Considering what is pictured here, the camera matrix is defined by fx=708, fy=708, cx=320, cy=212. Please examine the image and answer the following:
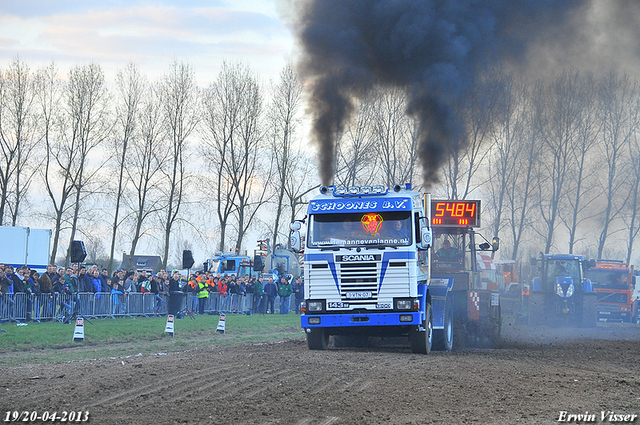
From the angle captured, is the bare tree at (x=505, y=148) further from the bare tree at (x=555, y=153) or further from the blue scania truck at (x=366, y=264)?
the blue scania truck at (x=366, y=264)

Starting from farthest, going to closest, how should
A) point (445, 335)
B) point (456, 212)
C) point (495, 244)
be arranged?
1. point (456, 212)
2. point (495, 244)
3. point (445, 335)

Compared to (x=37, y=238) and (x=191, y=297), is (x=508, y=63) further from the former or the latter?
(x=37, y=238)

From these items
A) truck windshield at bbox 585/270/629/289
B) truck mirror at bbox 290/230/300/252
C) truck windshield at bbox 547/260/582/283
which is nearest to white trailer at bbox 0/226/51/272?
truck mirror at bbox 290/230/300/252

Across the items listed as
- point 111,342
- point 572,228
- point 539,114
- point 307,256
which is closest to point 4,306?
point 111,342

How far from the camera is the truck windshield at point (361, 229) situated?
1527 centimetres

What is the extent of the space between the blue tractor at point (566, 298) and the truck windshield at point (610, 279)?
240 inches

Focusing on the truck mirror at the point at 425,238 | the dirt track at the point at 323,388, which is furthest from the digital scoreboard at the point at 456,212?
the dirt track at the point at 323,388

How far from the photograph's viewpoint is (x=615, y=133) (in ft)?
155

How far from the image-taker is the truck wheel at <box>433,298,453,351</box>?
17.2 meters

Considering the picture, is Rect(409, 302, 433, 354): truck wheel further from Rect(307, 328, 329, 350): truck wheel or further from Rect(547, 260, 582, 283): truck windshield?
Rect(547, 260, 582, 283): truck windshield

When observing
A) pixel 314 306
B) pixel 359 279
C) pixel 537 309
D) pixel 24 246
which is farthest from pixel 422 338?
pixel 24 246

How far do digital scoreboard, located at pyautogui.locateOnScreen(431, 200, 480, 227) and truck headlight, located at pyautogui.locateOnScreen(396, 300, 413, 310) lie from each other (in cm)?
513

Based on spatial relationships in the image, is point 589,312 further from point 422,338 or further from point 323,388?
point 323,388

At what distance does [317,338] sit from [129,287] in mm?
13509
